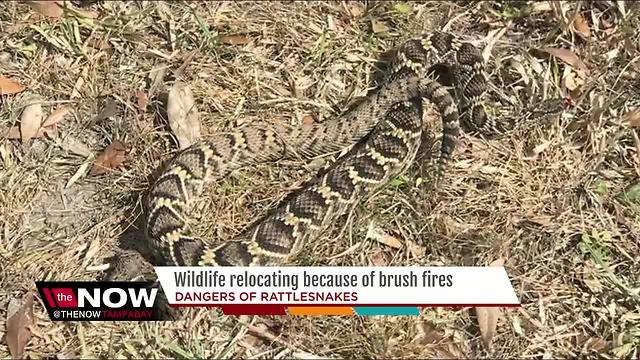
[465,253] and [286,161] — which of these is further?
[286,161]

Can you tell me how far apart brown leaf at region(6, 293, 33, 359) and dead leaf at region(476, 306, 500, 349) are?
9.31 feet

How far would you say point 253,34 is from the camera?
603cm

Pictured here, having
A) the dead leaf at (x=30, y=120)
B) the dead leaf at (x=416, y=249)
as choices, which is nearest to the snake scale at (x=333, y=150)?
the dead leaf at (x=416, y=249)

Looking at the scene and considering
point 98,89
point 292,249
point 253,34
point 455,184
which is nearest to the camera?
point 292,249

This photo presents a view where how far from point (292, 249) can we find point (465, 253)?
117 cm

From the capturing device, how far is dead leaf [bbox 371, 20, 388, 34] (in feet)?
19.8

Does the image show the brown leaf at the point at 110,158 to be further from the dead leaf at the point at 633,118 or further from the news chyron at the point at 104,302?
the dead leaf at the point at 633,118

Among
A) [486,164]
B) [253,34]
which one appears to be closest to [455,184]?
[486,164]

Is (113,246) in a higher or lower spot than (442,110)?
lower

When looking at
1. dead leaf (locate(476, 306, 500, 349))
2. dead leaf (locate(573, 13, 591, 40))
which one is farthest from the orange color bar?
dead leaf (locate(573, 13, 591, 40))

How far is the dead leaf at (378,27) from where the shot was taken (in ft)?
19.8

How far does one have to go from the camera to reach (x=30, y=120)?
549cm

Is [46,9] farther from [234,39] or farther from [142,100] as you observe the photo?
[234,39]

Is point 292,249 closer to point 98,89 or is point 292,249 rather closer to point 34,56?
point 98,89
